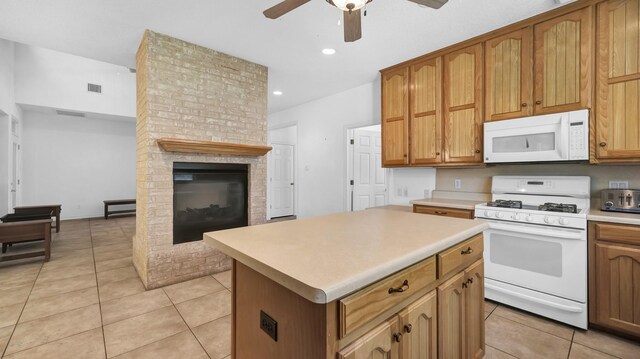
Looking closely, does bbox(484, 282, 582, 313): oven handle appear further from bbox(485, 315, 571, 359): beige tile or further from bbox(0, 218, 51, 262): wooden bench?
bbox(0, 218, 51, 262): wooden bench

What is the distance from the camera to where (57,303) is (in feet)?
8.38

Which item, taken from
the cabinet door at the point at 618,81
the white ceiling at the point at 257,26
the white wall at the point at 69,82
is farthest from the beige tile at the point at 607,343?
the white wall at the point at 69,82

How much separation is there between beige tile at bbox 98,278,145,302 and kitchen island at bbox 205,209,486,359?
220 centimetres

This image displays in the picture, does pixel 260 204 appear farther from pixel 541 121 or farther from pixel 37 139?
pixel 37 139

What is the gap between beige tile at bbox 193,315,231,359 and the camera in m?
1.93

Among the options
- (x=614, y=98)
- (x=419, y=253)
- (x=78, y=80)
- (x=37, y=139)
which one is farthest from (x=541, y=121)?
(x=37, y=139)

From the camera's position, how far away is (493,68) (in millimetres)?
2842

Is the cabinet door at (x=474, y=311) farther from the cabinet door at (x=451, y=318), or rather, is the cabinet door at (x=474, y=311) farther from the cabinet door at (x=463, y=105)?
the cabinet door at (x=463, y=105)

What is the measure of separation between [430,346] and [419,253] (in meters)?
0.48

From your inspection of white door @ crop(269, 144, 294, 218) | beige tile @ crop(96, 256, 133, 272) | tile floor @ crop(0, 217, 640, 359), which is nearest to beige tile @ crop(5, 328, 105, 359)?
tile floor @ crop(0, 217, 640, 359)

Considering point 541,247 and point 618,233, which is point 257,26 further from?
point 618,233

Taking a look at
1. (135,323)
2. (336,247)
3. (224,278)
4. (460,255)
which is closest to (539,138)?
(460,255)

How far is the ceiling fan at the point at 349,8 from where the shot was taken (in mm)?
1615

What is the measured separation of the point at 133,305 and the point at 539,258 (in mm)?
3639
